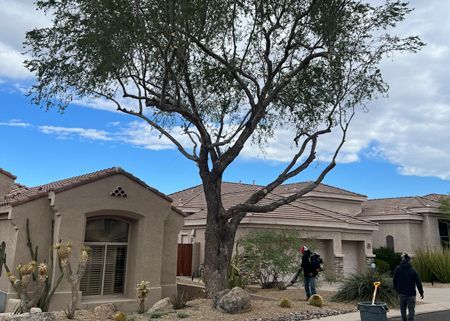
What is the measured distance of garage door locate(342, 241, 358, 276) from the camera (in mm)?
24188

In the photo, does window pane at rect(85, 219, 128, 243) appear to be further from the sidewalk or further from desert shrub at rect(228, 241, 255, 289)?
the sidewalk

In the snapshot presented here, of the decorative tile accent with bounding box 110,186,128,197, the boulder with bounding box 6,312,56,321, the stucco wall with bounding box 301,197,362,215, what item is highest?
the stucco wall with bounding box 301,197,362,215

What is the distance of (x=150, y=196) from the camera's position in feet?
52.4

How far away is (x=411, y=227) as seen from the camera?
2988 centimetres

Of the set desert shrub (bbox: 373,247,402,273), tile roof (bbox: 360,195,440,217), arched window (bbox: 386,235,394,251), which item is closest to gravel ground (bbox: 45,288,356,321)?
desert shrub (bbox: 373,247,402,273)

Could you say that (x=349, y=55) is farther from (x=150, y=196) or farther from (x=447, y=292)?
(x=447, y=292)

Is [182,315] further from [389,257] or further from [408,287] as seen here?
[389,257]

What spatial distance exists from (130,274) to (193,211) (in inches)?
450

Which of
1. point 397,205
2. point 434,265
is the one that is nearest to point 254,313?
point 434,265

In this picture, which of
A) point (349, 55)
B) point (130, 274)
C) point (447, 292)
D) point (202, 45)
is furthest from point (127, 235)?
point (447, 292)

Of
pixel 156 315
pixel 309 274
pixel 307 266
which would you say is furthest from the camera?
pixel 307 266

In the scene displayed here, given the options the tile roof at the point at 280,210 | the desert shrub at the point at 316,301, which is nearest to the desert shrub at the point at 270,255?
the tile roof at the point at 280,210

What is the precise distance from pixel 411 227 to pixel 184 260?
17.4 m

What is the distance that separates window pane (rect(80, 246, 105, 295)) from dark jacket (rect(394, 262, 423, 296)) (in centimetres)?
1025
